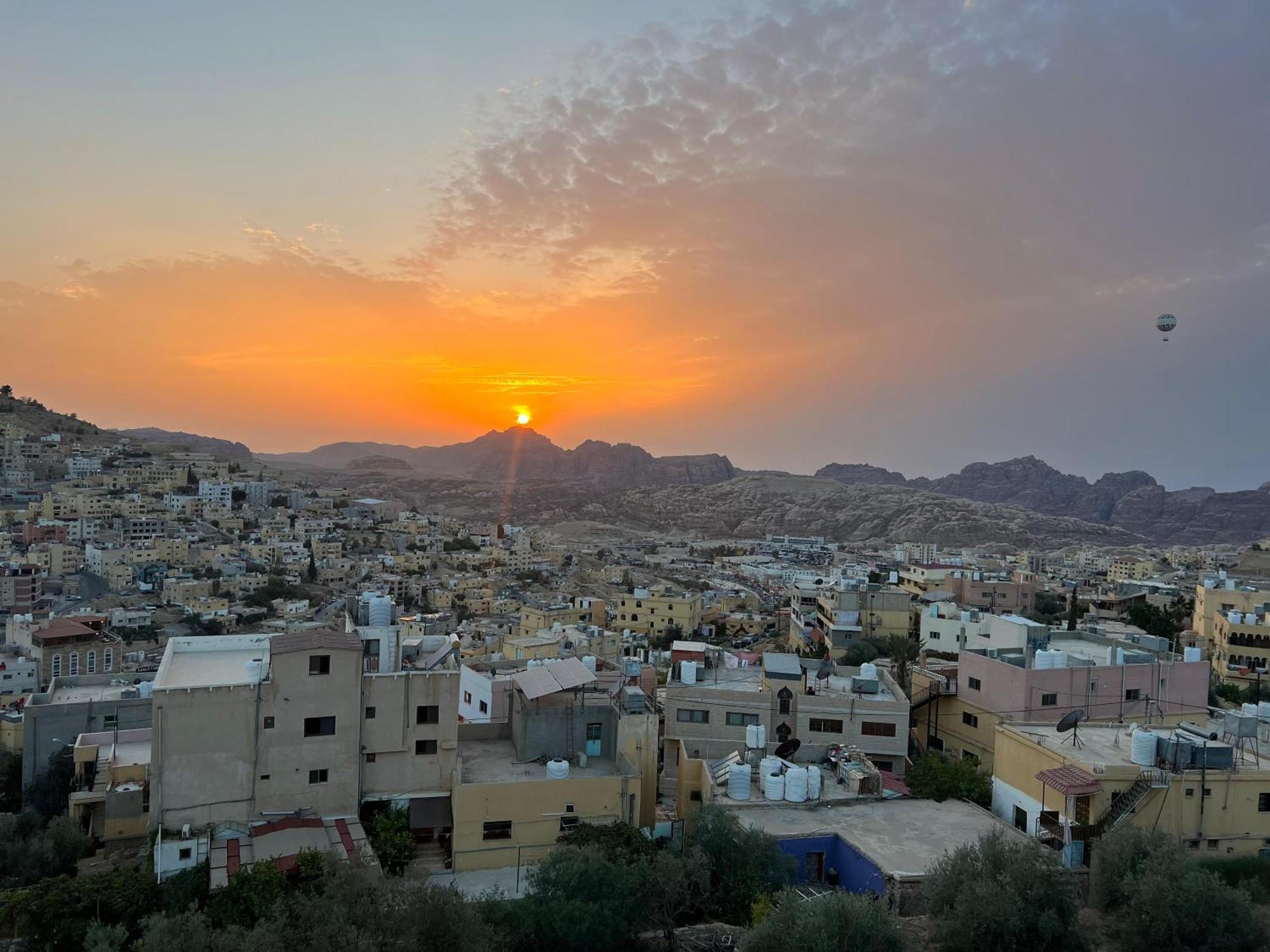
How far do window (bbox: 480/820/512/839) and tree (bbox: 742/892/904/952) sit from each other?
5457 millimetres

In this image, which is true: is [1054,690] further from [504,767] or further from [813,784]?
[504,767]

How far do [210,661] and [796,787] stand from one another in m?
11.8

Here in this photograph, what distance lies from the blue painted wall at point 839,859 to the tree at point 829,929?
9.43 ft

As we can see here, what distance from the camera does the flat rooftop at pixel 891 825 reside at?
48.5 ft

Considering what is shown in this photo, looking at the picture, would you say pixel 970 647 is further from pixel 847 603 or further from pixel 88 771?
pixel 88 771

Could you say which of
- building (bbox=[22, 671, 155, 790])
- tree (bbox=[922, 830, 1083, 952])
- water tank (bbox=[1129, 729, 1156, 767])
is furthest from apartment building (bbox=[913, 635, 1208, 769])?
building (bbox=[22, 671, 155, 790])

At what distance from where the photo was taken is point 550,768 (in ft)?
53.5

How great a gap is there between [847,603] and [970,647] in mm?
17285

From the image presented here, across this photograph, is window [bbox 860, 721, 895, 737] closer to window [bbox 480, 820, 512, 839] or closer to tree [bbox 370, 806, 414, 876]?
window [bbox 480, 820, 512, 839]

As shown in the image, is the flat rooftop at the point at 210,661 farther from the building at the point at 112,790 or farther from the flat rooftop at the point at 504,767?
the flat rooftop at the point at 504,767

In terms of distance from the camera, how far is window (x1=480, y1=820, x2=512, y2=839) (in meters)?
15.6

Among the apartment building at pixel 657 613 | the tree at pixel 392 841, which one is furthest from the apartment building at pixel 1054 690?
the apartment building at pixel 657 613

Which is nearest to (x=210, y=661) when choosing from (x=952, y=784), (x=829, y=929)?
(x=829, y=929)

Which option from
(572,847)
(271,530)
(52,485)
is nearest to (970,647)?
(572,847)
